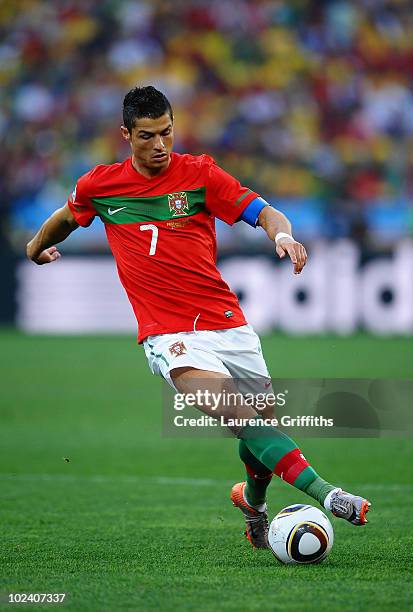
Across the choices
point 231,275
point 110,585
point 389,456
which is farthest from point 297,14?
point 110,585

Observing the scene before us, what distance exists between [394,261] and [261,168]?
5061 mm

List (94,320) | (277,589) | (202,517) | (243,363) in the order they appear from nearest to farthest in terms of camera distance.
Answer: (277,589)
(243,363)
(202,517)
(94,320)

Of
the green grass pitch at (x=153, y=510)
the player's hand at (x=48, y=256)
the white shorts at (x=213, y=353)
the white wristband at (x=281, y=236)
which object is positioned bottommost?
the green grass pitch at (x=153, y=510)

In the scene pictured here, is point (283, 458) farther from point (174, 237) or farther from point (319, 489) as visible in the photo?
point (174, 237)

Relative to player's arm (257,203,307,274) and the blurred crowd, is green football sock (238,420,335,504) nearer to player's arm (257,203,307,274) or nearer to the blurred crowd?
player's arm (257,203,307,274)

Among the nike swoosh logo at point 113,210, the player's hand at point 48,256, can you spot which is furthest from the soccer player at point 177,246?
the player's hand at point 48,256

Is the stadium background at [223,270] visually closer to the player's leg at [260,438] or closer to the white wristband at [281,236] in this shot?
the player's leg at [260,438]

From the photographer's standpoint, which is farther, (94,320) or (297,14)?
(297,14)

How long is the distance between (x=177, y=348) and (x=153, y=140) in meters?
0.97

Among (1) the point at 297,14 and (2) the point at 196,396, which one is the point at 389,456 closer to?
(2) the point at 196,396

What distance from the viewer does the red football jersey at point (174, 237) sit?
195 inches

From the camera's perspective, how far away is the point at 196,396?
185 inches

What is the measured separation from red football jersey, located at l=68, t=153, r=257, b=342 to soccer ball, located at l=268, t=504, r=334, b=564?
37.7 inches

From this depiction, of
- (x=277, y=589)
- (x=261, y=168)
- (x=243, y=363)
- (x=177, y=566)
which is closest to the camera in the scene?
(x=277, y=589)
